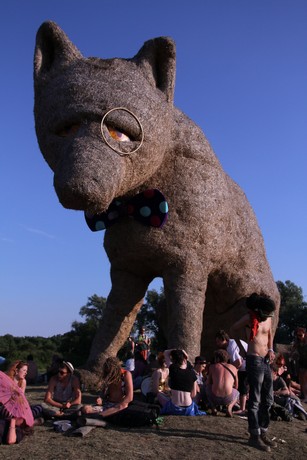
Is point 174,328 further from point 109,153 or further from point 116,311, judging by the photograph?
point 109,153

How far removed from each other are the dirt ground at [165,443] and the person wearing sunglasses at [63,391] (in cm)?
52

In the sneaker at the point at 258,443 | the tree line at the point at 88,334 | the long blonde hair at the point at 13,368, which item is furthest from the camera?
the tree line at the point at 88,334

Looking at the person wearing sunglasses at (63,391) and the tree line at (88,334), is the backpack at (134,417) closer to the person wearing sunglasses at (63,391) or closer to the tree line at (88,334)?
the person wearing sunglasses at (63,391)

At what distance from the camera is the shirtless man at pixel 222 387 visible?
220 inches

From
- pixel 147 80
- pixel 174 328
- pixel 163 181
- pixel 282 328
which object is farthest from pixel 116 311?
pixel 282 328

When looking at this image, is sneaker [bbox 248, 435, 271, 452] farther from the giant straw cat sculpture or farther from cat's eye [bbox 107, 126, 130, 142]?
cat's eye [bbox 107, 126, 130, 142]

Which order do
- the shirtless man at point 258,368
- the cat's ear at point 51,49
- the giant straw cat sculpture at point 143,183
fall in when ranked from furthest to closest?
1. the cat's ear at point 51,49
2. the giant straw cat sculpture at point 143,183
3. the shirtless man at point 258,368

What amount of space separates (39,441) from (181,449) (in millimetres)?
1087

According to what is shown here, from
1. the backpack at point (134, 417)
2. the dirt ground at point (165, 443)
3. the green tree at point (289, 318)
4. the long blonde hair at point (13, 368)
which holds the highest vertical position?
the green tree at point (289, 318)

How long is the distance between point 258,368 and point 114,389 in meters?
1.40

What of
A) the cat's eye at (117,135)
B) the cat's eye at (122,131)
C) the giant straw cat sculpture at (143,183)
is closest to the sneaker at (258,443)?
the giant straw cat sculpture at (143,183)

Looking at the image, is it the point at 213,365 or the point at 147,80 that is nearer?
the point at 213,365

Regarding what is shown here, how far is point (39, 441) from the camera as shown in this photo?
421cm

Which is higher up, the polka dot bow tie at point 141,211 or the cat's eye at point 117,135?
the cat's eye at point 117,135
